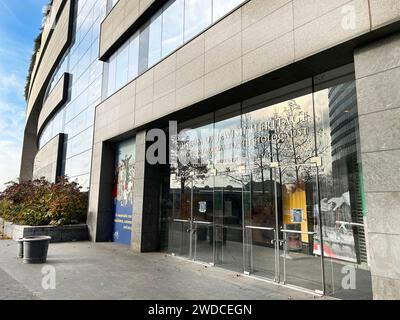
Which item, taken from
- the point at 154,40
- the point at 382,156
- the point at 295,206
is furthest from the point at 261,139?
the point at 154,40

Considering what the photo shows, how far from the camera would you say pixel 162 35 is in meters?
12.2

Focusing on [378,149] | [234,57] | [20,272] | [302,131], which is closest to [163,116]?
[234,57]

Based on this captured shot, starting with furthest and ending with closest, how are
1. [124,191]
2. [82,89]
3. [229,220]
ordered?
[82,89], [124,191], [229,220]

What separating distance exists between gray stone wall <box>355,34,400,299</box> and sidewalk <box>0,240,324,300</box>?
2.02 meters

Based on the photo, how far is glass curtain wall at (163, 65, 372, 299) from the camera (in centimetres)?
673

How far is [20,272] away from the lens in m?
8.53

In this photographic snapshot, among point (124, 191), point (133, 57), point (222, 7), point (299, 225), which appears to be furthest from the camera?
point (124, 191)

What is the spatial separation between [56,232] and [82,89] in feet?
35.5

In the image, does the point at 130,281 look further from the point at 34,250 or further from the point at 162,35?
the point at 162,35

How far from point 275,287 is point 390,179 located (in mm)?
3710

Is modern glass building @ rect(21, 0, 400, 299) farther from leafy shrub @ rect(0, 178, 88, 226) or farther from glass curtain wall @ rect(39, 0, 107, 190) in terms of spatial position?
glass curtain wall @ rect(39, 0, 107, 190)

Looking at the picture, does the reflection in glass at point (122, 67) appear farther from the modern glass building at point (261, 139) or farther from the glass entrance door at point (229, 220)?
the glass entrance door at point (229, 220)

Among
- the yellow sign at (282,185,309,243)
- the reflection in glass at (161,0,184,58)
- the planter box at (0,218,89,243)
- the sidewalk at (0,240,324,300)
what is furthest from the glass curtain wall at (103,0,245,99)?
the sidewalk at (0,240,324,300)

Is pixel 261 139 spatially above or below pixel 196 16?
below
